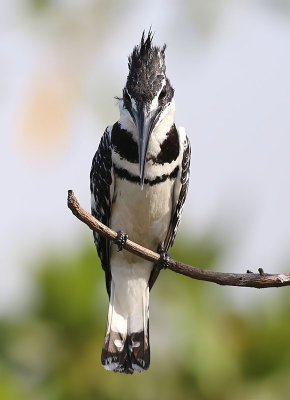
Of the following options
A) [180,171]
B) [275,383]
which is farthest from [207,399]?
[180,171]

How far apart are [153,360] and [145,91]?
1410mm

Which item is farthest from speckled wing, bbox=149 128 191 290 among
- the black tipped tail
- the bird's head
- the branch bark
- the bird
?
the branch bark

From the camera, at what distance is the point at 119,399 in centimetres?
439

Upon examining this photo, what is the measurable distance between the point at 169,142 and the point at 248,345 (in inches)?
42.2

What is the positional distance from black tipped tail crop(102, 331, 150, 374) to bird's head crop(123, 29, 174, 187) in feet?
3.26

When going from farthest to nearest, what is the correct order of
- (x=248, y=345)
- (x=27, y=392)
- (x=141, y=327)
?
(x=141, y=327)
(x=248, y=345)
(x=27, y=392)

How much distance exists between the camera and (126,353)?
489 centimetres

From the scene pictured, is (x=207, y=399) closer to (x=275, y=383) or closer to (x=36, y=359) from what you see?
(x=275, y=383)

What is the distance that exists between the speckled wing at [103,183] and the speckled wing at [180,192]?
1.05ft

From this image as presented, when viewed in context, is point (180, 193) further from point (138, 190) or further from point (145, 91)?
point (145, 91)

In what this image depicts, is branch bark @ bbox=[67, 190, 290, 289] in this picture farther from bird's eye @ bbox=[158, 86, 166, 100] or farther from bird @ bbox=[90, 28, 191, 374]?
bird's eye @ bbox=[158, 86, 166, 100]

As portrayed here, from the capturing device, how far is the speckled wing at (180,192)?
4539 millimetres

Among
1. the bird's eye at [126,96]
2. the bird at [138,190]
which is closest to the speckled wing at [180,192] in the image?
the bird at [138,190]

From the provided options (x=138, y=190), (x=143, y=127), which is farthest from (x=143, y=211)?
(x=143, y=127)
